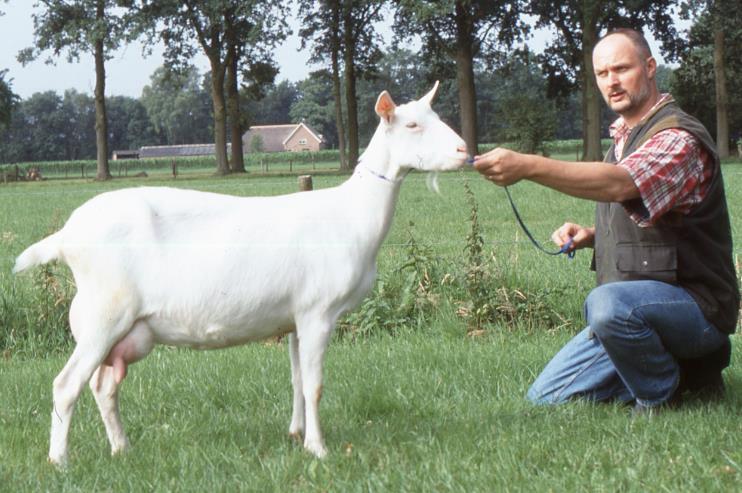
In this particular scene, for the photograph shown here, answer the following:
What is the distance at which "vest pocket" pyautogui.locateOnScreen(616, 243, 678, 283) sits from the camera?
4.73m

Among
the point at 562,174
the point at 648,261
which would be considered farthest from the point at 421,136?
the point at 648,261

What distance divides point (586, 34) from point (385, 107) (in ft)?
114

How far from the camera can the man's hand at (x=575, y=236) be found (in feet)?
17.7

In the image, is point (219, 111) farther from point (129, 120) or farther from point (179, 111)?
point (129, 120)

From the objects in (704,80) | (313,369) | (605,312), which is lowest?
(313,369)

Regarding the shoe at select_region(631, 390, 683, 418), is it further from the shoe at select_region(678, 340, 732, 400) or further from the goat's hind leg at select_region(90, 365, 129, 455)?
the goat's hind leg at select_region(90, 365, 129, 455)

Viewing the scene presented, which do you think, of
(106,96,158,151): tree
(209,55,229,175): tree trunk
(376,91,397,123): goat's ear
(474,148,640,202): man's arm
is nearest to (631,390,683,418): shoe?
(474,148,640,202): man's arm

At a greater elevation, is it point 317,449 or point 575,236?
point 575,236

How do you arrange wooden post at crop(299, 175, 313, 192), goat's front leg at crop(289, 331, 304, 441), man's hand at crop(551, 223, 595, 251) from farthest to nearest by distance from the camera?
wooden post at crop(299, 175, 313, 192)
man's hand at crop(551, 223, 595, 251)
goat's front leg at crop(289, 331, 304, 441)

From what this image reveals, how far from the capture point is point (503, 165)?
159 inches

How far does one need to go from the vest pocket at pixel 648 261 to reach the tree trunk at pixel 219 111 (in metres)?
41.2

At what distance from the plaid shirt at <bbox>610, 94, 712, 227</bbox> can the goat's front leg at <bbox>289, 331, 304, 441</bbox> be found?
1.72 meters

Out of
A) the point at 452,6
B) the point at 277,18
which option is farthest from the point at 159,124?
the point at 452,6

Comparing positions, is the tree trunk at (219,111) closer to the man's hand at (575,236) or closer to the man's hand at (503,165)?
the man's hand at (575,236)
